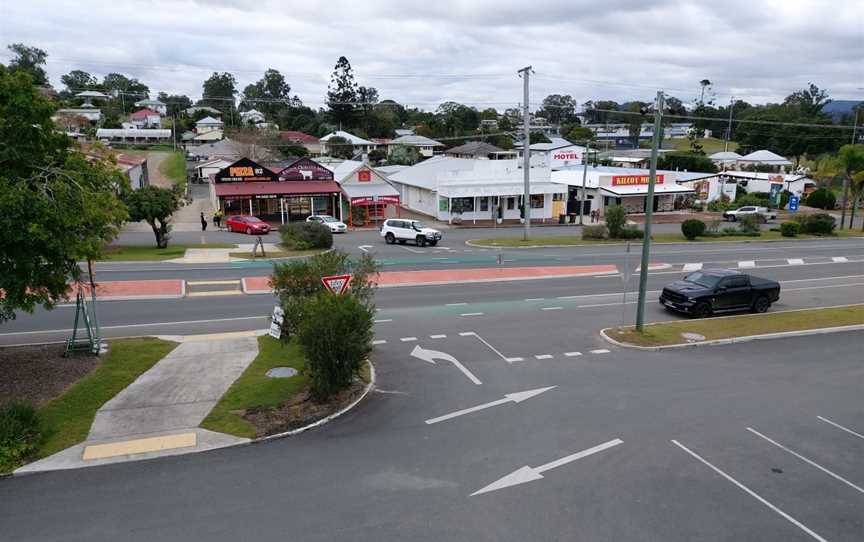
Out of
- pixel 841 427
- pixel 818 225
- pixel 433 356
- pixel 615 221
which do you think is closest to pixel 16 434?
pixel 433 356

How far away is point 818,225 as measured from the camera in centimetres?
5072

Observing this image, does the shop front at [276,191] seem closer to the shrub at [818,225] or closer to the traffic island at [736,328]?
the traffic island at [736,328]

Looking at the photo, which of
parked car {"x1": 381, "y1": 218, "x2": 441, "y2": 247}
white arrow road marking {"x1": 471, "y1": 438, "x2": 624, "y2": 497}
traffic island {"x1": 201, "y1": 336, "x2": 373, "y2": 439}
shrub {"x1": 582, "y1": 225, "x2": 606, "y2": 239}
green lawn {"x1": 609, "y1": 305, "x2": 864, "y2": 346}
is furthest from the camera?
shrub {"x1": 582, "y1": 225, "x2": 606, "y2": 239}

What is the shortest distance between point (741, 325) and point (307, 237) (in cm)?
2404

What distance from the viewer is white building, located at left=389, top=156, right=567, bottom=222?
5356cm

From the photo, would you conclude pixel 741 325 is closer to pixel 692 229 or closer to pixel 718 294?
pixel 718 294

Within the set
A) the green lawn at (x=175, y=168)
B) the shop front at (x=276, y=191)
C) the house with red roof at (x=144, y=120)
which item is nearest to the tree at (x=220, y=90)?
the house with red roof at (x=144, y=120)

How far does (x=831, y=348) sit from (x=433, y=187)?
39618mm

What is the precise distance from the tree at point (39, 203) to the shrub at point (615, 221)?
36.9 meters

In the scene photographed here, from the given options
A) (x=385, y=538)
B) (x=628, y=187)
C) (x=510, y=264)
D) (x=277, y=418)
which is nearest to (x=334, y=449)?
(x=277, y=418)

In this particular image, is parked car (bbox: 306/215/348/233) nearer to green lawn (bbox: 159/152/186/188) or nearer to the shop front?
the shop front

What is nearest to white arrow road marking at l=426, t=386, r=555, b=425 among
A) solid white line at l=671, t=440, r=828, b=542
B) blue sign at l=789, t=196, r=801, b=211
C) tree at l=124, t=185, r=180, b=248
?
solid white line at l=671, t=440, r=828, b=542

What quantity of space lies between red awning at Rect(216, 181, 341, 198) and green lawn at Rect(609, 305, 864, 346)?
36.2 metres

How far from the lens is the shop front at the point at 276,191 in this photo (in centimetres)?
5103
